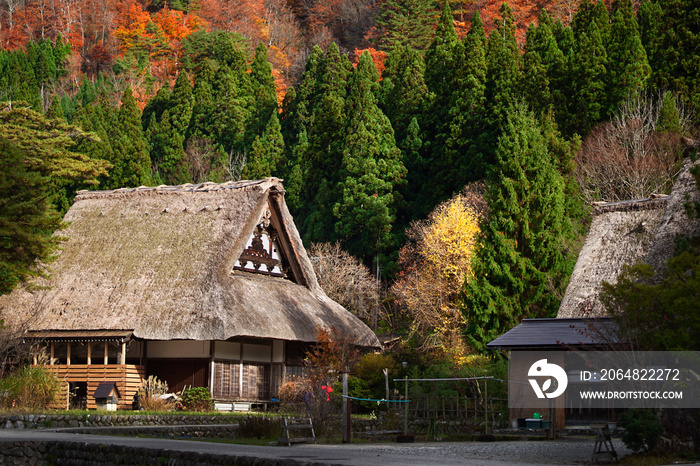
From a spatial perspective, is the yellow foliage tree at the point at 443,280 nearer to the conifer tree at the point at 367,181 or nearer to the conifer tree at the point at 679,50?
the conifer tree at the point at 367,181

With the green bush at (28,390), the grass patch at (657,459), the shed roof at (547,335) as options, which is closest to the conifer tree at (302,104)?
the green bush at (28,390)

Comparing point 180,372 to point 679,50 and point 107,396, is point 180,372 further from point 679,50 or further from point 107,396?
point 679,50

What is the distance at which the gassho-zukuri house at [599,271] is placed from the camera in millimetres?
19266

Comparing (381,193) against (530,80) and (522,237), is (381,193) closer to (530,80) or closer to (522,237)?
(530,80)

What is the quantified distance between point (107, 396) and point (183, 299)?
370 centimetres

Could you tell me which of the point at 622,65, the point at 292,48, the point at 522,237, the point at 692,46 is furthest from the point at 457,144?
the point at 292,48

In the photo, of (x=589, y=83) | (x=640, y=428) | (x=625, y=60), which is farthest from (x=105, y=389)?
(x=625, y=60)

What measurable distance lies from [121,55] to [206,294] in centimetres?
6407

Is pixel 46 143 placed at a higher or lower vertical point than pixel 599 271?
higher

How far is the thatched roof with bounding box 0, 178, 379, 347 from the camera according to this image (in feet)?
86.1

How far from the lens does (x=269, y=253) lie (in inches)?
1216

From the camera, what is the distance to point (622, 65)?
4328cm

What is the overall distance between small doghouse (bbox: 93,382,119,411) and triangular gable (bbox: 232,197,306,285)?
18.8ft

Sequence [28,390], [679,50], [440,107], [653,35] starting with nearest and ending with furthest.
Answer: [28,390], [679,50], [653,35], [440,107]
